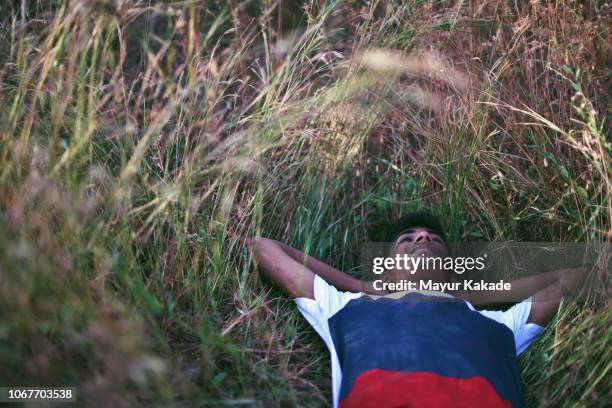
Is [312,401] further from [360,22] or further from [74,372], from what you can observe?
[360,22]

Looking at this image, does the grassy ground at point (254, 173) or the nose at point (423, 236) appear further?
the nose at point (423, 236)

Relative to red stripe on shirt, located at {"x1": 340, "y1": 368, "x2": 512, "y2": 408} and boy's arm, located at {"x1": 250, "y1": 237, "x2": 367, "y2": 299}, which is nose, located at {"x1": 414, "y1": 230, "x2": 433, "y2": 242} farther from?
red stripe on shirt, located at {"x1": 340, "y1": 368, "x2": 512, "y2": 408}

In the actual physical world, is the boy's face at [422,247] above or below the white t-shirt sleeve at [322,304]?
above

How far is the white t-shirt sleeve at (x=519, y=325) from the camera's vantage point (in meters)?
2.53

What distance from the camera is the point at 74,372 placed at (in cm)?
175

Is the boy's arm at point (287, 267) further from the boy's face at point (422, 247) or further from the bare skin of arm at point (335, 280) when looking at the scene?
the boy's face at point (422, 247)

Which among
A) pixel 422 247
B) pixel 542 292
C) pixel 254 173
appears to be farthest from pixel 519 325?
pixel 254 173

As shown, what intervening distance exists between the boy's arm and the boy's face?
0.36 meters

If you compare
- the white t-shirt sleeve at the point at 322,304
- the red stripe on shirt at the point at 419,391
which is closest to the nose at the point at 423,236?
the white t-shirt sleeve at the point at 322,304

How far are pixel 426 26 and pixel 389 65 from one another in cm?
26

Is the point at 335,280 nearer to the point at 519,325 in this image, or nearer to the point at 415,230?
Answer: the point at 415,230

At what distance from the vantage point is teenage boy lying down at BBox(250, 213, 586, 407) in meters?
2.09

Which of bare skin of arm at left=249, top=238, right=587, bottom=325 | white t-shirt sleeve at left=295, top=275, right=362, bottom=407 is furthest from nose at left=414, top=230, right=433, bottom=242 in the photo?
white t-shirt sleeve at left=295, top=275, right=362, bottom=407

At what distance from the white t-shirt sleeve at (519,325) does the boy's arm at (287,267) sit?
713mm
